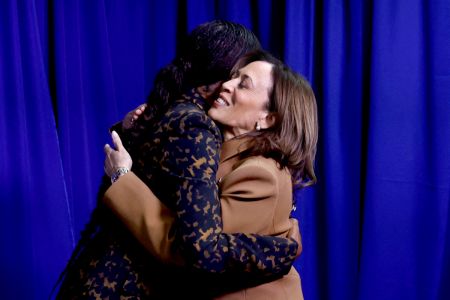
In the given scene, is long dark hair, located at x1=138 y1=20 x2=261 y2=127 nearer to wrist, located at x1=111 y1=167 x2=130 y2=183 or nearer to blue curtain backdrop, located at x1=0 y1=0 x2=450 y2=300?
wrist, located at x1=111 y1=167 x2=130 y2=183

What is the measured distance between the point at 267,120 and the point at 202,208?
1.09ft

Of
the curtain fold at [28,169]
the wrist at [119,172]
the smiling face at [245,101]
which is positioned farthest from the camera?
the curtain fold at [28,169]

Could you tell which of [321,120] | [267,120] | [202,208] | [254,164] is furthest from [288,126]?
[321,120]

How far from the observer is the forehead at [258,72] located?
1147mm

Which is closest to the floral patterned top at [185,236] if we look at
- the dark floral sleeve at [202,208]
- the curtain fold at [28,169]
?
the dark floral sleeve at [202,208]

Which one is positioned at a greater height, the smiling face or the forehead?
the forehead

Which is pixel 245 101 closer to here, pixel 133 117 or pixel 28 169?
pixel 133 117

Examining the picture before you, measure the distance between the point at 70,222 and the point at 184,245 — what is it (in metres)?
1.17

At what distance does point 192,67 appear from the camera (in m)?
1.08

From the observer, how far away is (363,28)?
81.1 inches

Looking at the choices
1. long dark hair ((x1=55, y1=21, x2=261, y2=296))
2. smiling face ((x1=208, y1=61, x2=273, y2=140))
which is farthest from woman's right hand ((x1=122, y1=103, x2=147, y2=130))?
smiling face ((x1=208, y1=61, x2=273, y2=140))

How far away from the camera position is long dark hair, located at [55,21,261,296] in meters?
1.07

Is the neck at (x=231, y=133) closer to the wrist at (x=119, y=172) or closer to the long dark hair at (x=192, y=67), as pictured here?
the long dark hair at (x=192, y=67)

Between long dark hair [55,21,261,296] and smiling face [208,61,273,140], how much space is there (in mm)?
49
